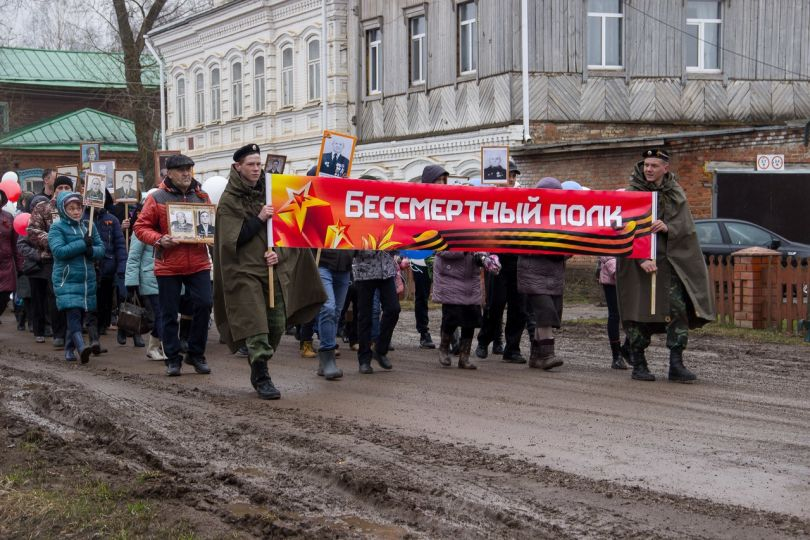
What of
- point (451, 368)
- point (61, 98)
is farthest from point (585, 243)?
point (61, 98)

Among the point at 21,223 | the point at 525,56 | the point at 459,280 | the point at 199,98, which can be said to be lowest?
the point at 459,280

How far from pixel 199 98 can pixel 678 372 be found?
34792mm

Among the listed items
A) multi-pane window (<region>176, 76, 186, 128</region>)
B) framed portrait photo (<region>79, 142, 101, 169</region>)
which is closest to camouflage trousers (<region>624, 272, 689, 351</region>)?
framed portrait photo (<region>79, 142, 101, 169</region>)

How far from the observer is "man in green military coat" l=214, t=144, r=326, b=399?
9.77 meters

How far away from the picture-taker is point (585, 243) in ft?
37.8

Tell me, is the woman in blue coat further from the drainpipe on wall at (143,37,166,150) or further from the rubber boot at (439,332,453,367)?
the drainpipe on wall at (143,37,166,150)

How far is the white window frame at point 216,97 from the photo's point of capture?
41.9 m

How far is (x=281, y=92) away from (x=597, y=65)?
13.0m

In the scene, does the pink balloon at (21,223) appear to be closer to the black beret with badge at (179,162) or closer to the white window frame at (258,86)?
the black beret with badge at (179,162)

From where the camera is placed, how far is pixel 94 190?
45.7 ft

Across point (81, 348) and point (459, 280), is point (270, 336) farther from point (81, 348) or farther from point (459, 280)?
point (81, 348)

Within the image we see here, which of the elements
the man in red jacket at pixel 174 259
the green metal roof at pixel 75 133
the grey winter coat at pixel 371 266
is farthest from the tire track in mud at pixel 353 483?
the green metal roof at pixel 75 133

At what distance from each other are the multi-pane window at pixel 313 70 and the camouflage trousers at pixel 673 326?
25611 mm

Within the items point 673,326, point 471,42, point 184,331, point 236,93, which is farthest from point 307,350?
point 236,93
